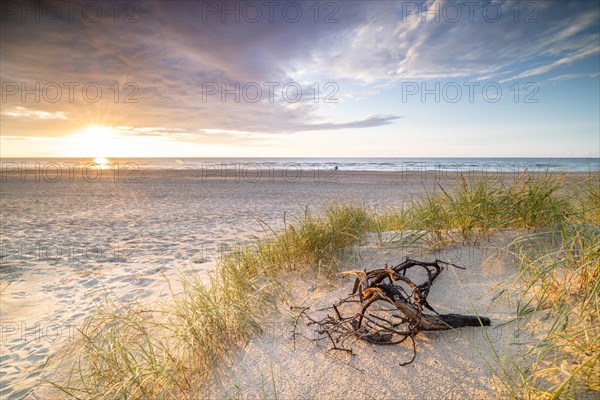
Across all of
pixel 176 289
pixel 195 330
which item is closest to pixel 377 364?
pixel 195 330

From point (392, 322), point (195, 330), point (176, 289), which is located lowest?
point (176, 289)

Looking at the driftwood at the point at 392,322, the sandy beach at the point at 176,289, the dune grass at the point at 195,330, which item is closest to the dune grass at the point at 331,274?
the dune grass at the point at 195,330

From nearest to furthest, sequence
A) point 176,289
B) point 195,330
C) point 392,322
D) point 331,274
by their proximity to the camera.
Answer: point 392,322
point 195,330
point 331,274
point 176,289

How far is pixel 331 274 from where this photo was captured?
2531 mm

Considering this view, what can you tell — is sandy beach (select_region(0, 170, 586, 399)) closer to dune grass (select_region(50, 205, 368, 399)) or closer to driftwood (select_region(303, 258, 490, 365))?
driftwood (select_region(303, 258, 490, 365))

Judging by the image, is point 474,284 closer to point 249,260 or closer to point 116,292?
point 249,260

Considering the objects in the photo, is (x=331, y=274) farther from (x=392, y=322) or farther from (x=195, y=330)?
(x=195, y=330)

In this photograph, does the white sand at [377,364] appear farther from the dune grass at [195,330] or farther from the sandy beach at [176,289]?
the dune grass at [195,330]

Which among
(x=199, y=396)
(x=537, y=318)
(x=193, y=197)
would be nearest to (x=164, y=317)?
(x=199, y=396)

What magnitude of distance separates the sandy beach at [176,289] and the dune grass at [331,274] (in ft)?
0.55

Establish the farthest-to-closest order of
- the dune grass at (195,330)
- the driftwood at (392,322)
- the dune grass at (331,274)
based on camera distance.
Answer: the dune grass at (195,330)
the driftwood at (392,322)
the dune grass at (331,274)

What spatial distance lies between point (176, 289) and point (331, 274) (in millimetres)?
2160

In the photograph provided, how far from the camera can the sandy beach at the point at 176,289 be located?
4.61 feet

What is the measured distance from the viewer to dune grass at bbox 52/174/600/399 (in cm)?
131
